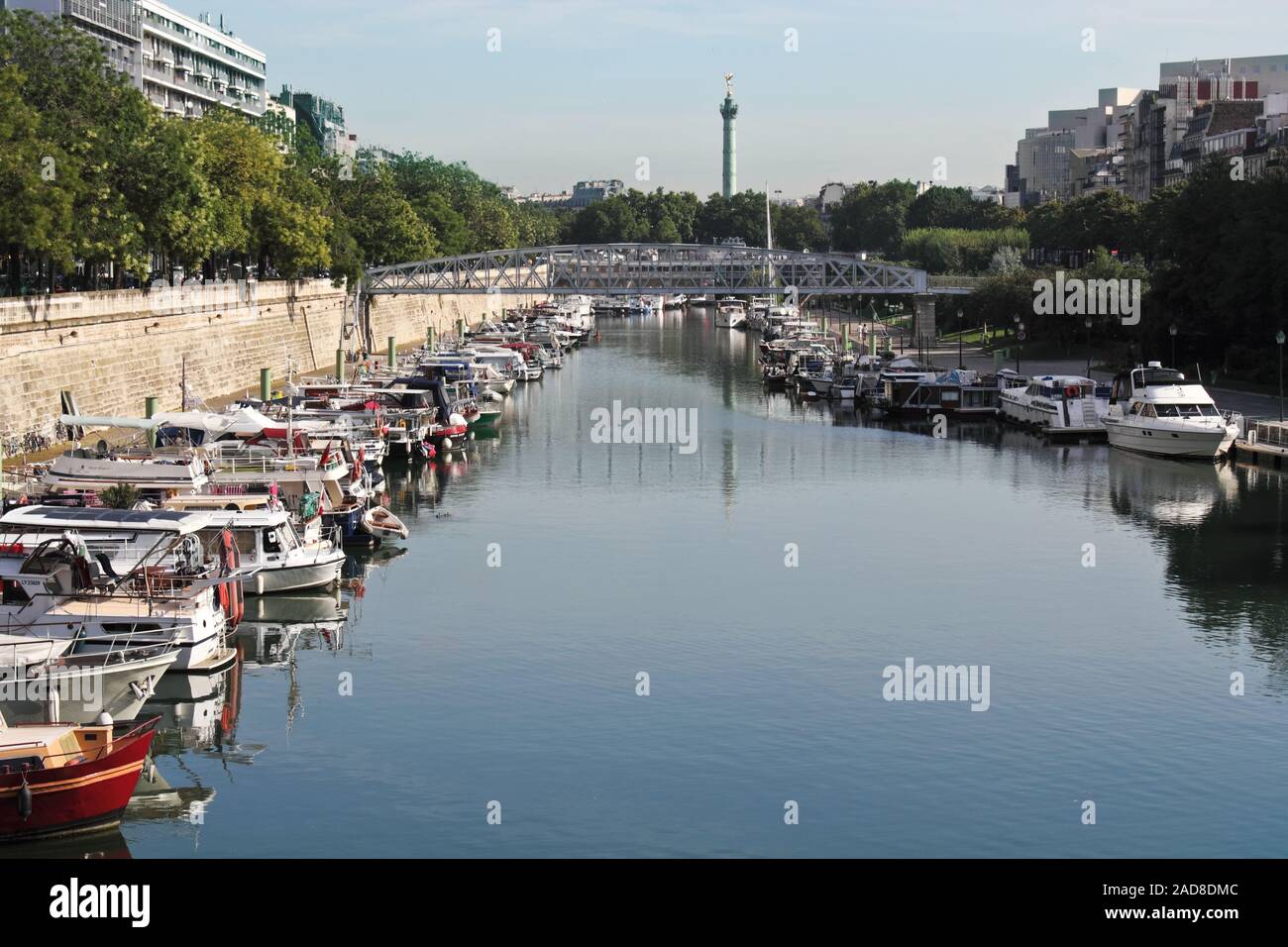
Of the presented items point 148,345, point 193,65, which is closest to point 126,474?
point 148,345

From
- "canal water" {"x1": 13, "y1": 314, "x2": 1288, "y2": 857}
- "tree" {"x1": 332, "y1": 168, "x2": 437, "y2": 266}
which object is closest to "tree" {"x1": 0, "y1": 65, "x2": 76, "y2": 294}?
"canal water" {"x1": 13, "y1": 314, "x2": 1288, "y2": 857}

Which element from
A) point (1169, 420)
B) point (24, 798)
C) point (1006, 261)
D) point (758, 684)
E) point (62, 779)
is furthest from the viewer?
point (1006, 261)

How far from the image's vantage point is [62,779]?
86.1ft

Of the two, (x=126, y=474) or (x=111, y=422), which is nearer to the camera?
(x=126, y=474)

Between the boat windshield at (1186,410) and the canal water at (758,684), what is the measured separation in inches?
206

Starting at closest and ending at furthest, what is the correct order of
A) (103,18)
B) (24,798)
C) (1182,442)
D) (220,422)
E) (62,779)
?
1. (24,798)
2. (62,779)
3. (220,422)
4. (1182,442)
5. (103,18)

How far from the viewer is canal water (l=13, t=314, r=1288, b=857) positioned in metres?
27.8

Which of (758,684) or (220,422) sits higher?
(220,422)

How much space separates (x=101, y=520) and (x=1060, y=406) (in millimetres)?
46292

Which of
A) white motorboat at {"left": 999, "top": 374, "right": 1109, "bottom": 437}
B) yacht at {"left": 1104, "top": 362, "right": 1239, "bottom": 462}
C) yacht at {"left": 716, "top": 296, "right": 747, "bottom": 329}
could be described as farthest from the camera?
yacht at {"left": 716, "top": 296, "right": 747, "bottom": 329}

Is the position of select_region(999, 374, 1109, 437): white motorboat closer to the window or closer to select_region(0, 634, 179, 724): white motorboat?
the window

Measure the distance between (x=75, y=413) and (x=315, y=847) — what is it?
36.6 m

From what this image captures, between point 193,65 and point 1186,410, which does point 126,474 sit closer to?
point 1186,410
